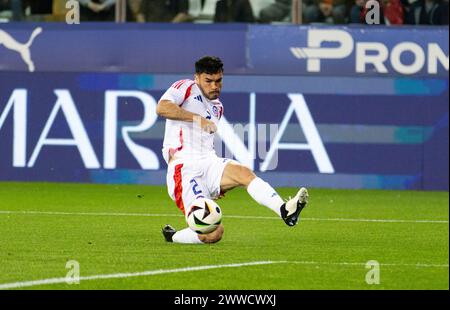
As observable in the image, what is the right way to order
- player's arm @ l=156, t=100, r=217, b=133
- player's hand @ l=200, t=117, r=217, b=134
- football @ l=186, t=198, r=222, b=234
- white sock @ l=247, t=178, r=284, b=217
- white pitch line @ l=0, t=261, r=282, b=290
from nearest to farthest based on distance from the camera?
white pitch line @ l=0, t=261, r=282, b=290
football @ l=186, t=198, r=222, b=234
white sock @ l=247, t=178, r=284, b=217
player's hand @ l=200, t=117, r=217, b=134
player's arm @ l=156, t=100, r=217, b=133

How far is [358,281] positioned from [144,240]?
137 inches

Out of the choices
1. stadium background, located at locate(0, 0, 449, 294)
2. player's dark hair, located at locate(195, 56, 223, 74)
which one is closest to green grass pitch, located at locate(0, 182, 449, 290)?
stadium background, located at locate(0, 0, 449, 294)

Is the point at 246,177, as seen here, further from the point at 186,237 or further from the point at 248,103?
the point at 248,103

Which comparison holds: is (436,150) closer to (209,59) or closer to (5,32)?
(5,32)

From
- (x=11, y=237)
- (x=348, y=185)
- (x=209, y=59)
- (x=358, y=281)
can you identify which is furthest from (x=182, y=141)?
(x=348, y=185)

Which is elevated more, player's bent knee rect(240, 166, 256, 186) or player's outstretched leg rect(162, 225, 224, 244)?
player's bent knee rect(240, 166, 256, 186)

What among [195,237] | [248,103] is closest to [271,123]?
[248,103]

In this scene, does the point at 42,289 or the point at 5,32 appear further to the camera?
the point at 5,32

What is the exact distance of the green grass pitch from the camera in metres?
9.96

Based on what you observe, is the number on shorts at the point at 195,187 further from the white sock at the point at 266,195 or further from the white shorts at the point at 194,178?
the white sock at the point at 266,195

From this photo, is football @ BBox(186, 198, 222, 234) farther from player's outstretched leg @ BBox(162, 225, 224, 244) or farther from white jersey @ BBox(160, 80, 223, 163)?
white jersey @ BBox(160, 80, 223, 163)

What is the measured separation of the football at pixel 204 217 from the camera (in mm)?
11906

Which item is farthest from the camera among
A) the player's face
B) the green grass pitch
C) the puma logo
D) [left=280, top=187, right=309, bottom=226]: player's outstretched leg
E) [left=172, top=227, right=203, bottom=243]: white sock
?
the puma logo

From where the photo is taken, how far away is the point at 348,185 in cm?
1944
